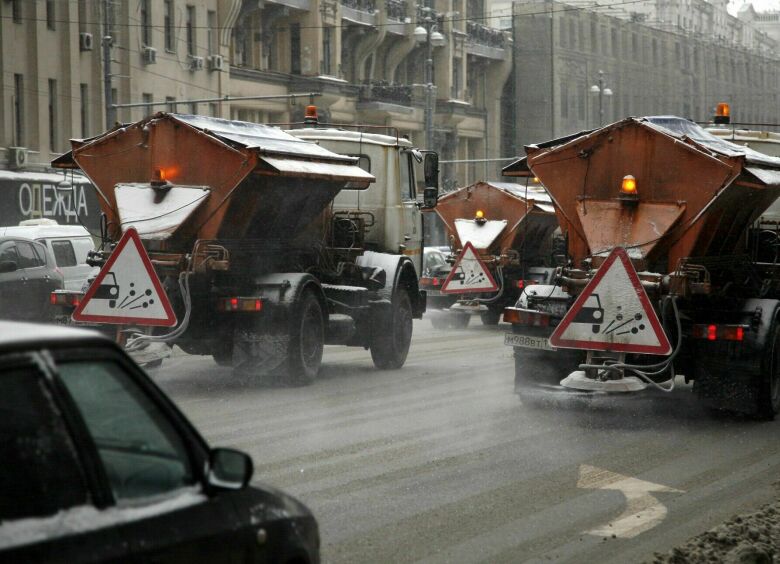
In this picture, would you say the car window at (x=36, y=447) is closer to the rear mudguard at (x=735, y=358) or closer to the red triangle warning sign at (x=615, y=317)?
the red triangle warning sign at (x=615, y=317)

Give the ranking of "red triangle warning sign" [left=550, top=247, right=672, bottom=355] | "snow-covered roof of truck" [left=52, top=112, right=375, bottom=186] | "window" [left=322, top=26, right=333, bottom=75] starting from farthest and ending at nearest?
"window" [left=322, top=26, right=333, bottom=75] → "snow-covered roof of truck" [left=52, top=112, right=375, bottom=186] → "red triangle warning sign" [left=550, top=247, right=672, bottom=355]

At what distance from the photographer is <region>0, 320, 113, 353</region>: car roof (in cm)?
324

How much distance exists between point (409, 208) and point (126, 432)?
14328 mm

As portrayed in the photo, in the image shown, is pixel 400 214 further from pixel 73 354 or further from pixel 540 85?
pixel 540 85

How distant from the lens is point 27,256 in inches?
826

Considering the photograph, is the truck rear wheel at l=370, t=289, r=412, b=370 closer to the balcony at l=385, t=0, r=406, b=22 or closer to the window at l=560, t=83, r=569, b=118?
the balcony at l=385, t=0, r=406, b=22

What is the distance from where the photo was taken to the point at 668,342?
11141 millimetres

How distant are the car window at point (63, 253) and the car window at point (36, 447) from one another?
18.8 metres

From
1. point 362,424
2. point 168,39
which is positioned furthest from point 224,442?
point 168,39

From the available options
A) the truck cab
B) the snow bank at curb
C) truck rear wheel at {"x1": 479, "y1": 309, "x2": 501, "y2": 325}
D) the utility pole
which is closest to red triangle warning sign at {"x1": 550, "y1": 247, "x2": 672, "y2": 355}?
the snow bank at curb

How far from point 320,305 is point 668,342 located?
464 cm

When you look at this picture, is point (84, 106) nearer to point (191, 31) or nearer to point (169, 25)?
point (169, 25)

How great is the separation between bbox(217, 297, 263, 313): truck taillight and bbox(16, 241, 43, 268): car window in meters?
8.18

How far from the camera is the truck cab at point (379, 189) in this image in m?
16.9
